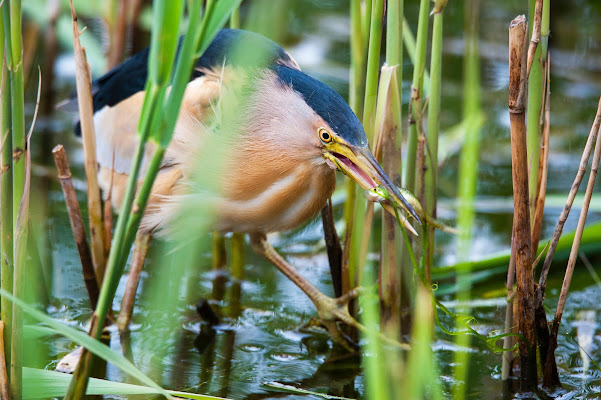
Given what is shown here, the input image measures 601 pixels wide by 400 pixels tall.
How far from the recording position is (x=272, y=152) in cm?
204

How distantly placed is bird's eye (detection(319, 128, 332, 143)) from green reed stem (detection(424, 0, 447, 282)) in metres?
0.29

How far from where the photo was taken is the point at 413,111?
6.47 feet

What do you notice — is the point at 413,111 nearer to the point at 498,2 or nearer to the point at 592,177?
the point at 592,177

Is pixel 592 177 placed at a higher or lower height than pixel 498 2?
lower

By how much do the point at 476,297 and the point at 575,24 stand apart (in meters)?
3.09

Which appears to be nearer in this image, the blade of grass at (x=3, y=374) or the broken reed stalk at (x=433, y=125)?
the blade of grass at (x=3, y=374)

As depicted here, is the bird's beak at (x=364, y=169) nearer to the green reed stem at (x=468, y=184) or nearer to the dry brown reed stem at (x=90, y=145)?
the green reed stem at (x=468, y=184)

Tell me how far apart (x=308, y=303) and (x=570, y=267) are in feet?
3.27

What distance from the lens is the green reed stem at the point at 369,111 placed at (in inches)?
72.3

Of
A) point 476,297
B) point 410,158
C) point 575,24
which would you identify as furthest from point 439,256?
point 575,24

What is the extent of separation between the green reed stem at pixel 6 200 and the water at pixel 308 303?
0.36m

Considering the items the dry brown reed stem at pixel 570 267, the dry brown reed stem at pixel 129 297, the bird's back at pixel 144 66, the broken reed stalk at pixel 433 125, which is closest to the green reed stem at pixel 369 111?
the broken reed stalk at pixel 433 125

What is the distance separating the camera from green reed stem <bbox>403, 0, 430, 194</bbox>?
5.95 feet

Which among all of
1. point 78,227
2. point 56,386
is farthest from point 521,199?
point 78,227
